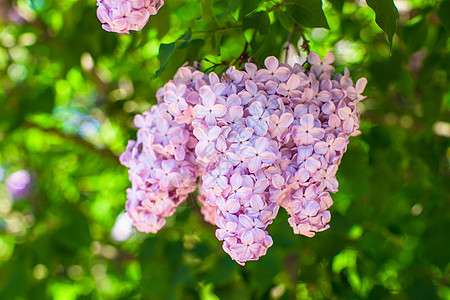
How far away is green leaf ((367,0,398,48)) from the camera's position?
1.69ft

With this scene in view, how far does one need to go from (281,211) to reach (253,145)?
223 millimetres

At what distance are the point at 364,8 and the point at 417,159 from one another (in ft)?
1.23

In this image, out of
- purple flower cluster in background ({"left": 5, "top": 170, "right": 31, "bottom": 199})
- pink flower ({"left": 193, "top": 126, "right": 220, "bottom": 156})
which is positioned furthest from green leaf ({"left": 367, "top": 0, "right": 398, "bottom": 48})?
purple flower cluster in background ({"left": 5, "top": 170, "right": 31, "bottom": 199})

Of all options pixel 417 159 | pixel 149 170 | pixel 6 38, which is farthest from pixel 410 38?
pixel 6 38

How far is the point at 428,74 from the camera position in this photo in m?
1.05

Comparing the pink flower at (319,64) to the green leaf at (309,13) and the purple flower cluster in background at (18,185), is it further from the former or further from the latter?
the purple flower cluster in background at (18,185)

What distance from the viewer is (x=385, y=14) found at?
1.71 ft

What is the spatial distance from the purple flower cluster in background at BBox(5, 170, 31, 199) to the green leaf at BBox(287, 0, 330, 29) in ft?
4.82

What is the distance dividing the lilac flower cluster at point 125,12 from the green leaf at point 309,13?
0.64 feet

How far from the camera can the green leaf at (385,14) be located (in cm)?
52

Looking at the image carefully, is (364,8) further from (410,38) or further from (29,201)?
(29,201)

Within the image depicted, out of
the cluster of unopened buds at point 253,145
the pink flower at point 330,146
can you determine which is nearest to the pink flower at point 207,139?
the cluster of unopened buds at point 253,145

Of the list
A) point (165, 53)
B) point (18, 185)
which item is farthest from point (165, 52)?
point (18, 185)

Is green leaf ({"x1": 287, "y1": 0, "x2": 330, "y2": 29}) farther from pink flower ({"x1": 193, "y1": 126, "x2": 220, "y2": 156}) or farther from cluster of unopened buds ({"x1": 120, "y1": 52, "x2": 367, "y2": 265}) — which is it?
pink flower ({"x1": 193, "y1": 126, "x2": 220, "y2": 156})
